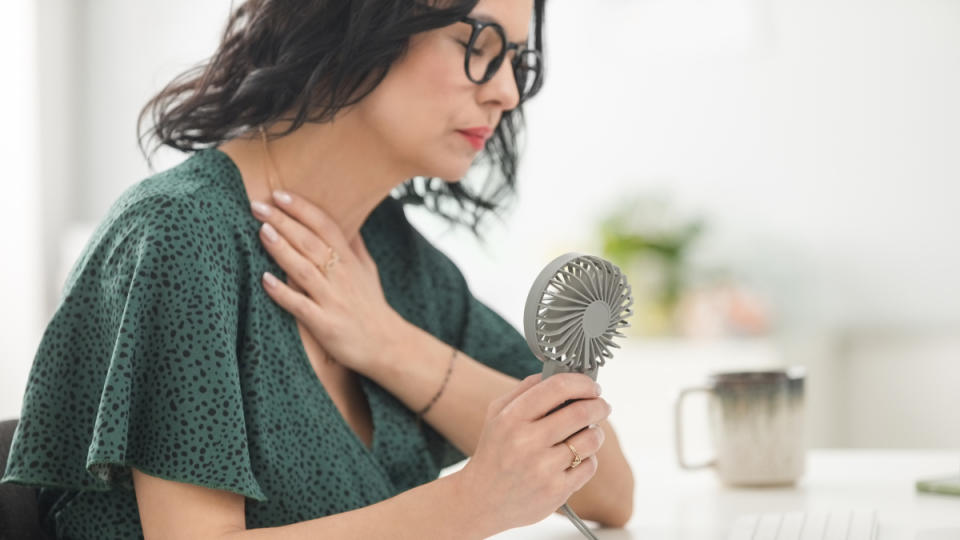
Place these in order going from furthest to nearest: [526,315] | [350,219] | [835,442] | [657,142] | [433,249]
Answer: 1. [657,142]
2. [835,442]
3. [433,249]
4. [350,219]
5. [526,315]

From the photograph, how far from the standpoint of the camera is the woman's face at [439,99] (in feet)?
3.19

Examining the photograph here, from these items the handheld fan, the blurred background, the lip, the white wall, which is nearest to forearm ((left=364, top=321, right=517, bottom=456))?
the lip

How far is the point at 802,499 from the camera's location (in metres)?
1.09

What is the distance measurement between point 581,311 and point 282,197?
0.38m

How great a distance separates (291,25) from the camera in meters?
0.99

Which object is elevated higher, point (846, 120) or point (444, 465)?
point (846, 120)

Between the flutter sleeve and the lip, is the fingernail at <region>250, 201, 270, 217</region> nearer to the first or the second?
the flutter sleeve

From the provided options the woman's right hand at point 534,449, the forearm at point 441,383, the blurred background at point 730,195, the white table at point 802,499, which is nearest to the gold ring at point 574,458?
the woman's right hand at point 534,449

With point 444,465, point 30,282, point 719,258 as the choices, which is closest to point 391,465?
point 444,465

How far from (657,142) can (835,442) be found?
1.11 m

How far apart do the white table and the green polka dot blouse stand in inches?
8.4

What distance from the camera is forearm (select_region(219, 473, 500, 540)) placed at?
0.78 m

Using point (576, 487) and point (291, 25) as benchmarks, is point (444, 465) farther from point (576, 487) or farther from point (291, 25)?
point (291, 25)

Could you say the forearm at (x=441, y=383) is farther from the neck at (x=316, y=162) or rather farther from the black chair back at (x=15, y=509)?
the black chair back at (x=15, y=509)
